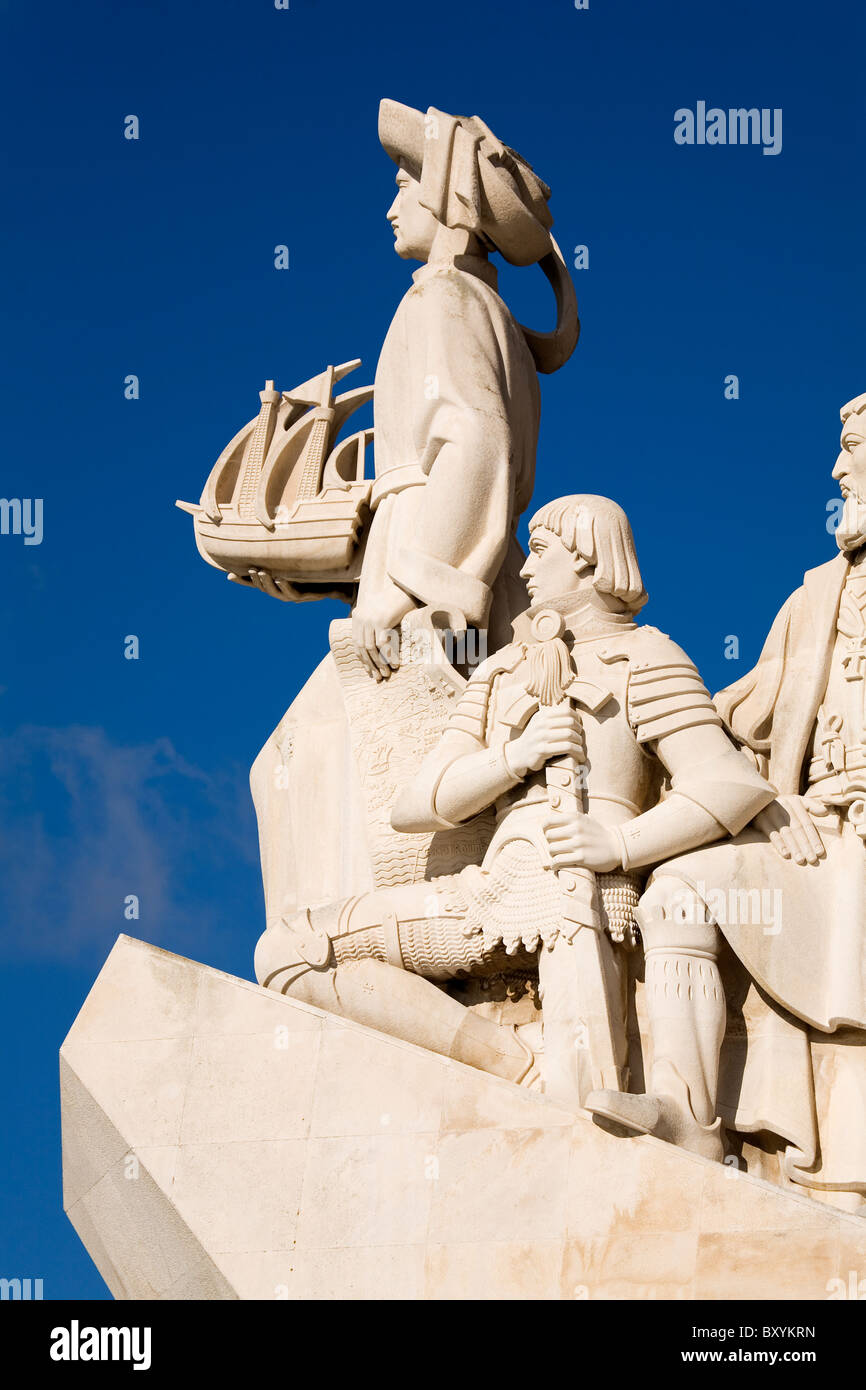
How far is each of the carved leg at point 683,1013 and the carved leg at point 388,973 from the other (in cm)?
62

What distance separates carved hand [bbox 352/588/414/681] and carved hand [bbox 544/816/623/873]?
1555 millimetres

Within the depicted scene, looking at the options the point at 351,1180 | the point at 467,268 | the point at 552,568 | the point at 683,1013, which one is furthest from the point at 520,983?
the point at 467,268

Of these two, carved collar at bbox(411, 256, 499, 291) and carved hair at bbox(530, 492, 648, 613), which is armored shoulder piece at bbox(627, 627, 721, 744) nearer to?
carved hair at bbox(530, 492, 648, 613)

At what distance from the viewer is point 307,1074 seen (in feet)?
27.3

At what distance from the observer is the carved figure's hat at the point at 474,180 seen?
10.6 metres

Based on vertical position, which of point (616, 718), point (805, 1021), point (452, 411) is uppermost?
point (452, 411)

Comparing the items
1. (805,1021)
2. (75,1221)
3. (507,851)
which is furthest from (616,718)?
(75,1221)

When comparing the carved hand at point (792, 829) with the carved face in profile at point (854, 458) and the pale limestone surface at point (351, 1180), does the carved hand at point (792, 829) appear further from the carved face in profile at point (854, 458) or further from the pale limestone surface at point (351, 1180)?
the pale limestone surface at point (351, 1180)

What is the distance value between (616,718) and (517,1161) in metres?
1.81

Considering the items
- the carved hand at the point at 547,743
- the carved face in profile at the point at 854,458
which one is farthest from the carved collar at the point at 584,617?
the carved face in profile at the point at 854,458

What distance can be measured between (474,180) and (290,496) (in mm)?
1697

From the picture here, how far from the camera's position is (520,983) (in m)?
8.97

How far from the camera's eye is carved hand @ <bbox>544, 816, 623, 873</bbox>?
841 cm
